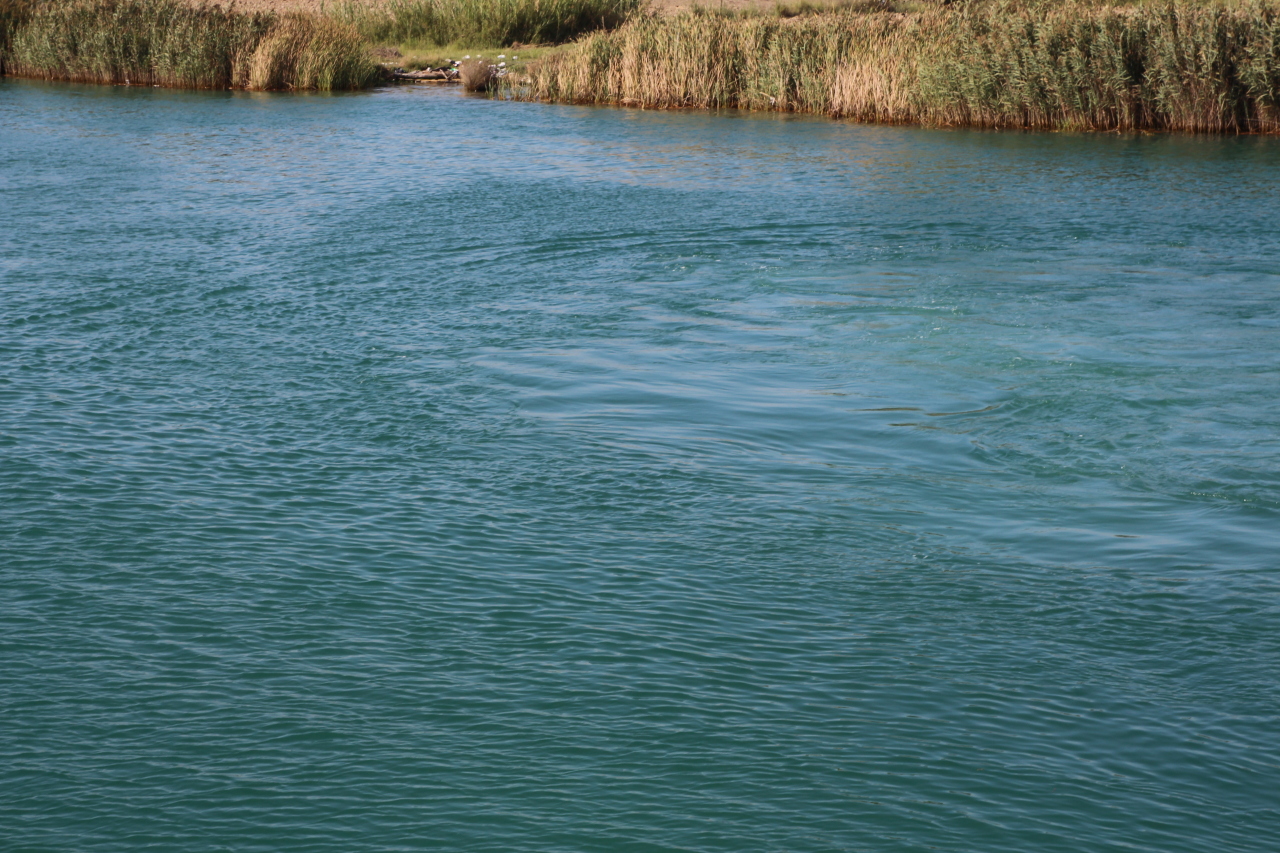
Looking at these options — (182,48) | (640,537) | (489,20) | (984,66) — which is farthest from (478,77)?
(640,537)

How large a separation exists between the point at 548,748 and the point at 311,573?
1.50 m

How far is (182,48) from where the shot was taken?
23812mm

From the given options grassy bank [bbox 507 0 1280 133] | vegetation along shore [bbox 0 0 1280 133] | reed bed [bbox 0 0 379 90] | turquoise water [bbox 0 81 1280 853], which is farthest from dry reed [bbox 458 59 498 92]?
turquoise water [bbox 0 81 1280 853]

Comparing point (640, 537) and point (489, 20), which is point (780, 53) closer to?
point (489, 20)

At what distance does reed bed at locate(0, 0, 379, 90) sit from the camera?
77.8 ft

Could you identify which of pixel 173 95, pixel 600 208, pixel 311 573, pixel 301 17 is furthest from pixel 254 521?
pixel 301 17

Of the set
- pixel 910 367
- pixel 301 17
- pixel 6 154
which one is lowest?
pixel 910 367

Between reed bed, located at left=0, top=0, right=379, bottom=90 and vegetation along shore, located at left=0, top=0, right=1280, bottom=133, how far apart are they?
3 cm

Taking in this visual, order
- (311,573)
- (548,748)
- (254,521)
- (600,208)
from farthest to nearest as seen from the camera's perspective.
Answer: (600,208) → (254,521) → (311,573) → (548,748)

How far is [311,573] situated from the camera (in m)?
4.98

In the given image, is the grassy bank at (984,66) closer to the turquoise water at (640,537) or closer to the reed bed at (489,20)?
the turquoise water at (640,537)

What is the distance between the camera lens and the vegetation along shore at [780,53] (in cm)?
1648

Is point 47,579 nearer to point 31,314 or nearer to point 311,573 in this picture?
point 311,573

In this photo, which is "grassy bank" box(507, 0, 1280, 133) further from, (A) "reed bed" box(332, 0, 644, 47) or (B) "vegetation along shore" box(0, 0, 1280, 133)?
(A) "reed bed" box(332, 0, 644, 47)
